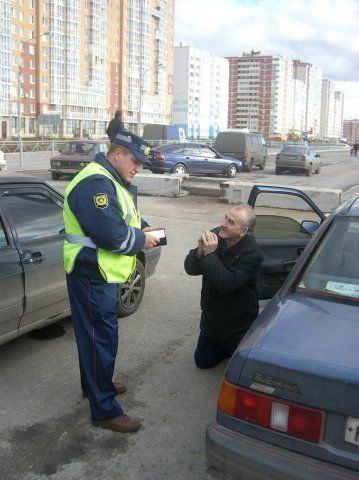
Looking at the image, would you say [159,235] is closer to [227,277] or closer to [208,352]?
[227,277]

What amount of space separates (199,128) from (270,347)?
139522 millimetres

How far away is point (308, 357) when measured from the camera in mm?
2283

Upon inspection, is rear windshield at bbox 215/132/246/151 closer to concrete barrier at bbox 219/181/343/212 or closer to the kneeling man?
concrete barrier at bbox 219/181/343/212

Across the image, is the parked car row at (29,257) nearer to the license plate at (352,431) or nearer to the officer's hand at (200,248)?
the officer's hand at (200,248)

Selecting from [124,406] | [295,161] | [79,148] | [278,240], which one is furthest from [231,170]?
[124,406]

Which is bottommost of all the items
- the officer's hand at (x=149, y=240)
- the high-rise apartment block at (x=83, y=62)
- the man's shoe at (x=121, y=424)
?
the man's shoe at (x=121, y=424)

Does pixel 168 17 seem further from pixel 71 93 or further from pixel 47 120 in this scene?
pixel 47 120

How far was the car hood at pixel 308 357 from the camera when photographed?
7.04ft

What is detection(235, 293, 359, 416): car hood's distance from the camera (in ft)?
7.04

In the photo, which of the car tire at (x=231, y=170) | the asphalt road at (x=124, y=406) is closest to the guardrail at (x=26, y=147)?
the car tire at (x=231, y=170)

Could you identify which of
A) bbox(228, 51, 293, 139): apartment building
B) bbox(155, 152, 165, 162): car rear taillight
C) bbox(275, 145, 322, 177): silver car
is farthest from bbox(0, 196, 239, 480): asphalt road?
bbox(228, 51, 293, 139): apartment building

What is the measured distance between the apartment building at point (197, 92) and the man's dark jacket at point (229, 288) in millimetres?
129707

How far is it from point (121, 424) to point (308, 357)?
1.51 m

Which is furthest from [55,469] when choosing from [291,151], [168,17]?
[168,17]
